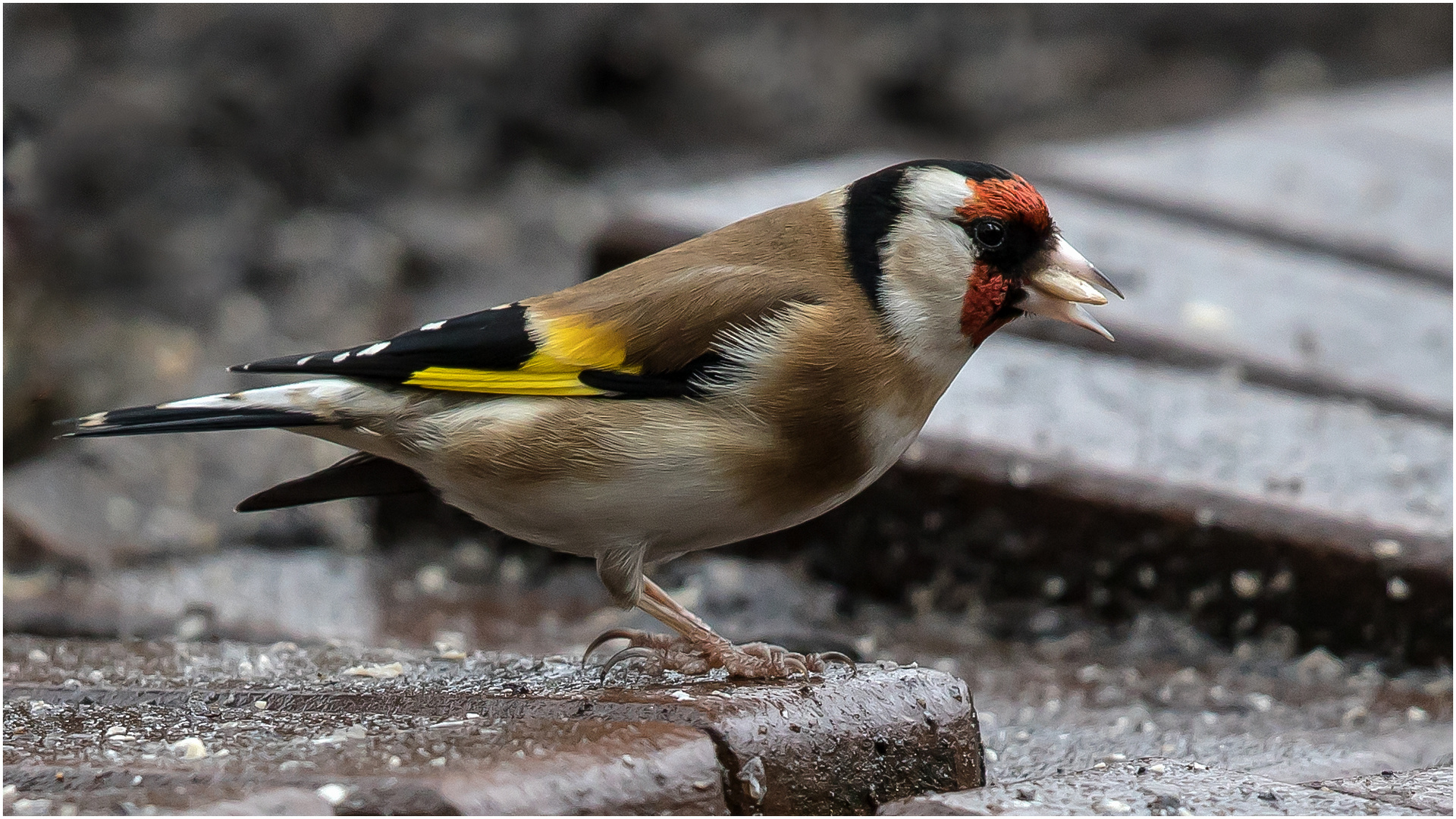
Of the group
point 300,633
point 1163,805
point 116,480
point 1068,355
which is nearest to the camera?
point 1163,805

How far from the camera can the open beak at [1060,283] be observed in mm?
3010

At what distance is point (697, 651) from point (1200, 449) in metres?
1.81

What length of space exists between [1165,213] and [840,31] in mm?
2520

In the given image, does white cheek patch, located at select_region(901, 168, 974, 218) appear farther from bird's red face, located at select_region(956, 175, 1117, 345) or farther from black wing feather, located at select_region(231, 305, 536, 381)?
black wing feather, located at select_region(231, 305, 536, 381)

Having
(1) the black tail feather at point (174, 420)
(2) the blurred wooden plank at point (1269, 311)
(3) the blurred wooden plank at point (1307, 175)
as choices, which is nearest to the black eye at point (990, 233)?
(1) the black tail feather at point (174, 420)

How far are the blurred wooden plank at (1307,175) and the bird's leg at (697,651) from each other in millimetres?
3586

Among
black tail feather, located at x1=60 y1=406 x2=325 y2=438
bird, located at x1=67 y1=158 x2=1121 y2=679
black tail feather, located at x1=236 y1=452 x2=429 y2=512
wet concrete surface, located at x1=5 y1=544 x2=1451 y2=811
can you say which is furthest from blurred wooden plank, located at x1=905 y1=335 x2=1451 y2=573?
black tail feather, located at x1=60 y1=406 x2=325 y2=438

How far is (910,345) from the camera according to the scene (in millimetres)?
2943

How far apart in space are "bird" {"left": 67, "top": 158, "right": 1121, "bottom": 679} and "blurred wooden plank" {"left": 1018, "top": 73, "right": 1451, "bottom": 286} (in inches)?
130

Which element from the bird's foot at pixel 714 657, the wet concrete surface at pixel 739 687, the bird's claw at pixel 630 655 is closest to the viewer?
the wet concrete surface at pixel 739 687

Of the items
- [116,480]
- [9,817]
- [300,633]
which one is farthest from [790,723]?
[116,480]

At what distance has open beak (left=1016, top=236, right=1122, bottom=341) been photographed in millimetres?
3010

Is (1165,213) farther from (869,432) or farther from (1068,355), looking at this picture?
(869,432)

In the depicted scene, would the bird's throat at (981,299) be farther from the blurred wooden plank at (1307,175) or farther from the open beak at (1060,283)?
the blurred wooden plank at (1307,175)
